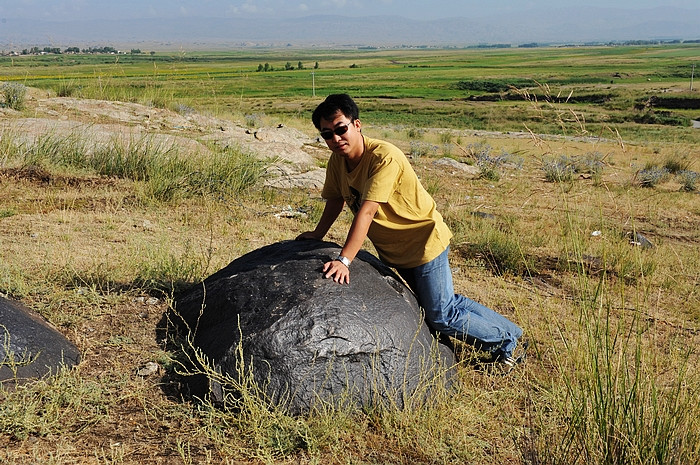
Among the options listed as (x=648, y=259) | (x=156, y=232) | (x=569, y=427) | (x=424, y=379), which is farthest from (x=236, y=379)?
(x=648, y=259)

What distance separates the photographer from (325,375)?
334cm

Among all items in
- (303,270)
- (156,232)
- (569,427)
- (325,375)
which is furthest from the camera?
(156,232)

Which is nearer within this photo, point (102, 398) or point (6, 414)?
point (6, 414)

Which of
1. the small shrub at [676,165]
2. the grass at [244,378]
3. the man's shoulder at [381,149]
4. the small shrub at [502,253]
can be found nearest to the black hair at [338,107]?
the man's shoulder at [381,149]

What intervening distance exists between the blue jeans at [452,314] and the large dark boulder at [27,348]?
A: 211 centimetres

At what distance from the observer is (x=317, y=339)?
133 inches

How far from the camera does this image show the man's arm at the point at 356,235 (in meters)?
3.46

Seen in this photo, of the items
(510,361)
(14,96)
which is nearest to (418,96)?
(14,96)

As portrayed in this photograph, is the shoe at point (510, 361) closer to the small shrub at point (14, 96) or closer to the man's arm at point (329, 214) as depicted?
the man's arm at point (329, 214)

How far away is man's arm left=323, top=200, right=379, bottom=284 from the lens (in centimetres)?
346

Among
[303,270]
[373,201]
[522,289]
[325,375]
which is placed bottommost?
[522,289]

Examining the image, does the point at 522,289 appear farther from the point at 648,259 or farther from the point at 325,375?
the point at 325,375

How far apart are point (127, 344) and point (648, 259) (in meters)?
5.67

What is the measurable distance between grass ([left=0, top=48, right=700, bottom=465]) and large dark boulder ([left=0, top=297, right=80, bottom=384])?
0.10 m
